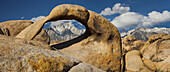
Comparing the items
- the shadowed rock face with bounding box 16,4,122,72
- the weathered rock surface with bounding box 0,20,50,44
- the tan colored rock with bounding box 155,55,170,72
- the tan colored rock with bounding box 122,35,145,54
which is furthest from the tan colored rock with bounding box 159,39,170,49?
the weathered rock surface with bounding box 0,20,50,44

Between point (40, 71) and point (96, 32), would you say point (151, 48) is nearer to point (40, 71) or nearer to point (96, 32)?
point (96, 32)

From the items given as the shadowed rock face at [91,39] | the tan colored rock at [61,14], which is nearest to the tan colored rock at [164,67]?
the shadowed rock face at [91,39]

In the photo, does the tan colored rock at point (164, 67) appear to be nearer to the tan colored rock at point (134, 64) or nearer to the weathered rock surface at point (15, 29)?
the tan colored rock at point (134, 64)

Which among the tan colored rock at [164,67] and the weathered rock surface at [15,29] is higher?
the weathered rock surface at [15,29]

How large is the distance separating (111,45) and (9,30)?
704 centimetres

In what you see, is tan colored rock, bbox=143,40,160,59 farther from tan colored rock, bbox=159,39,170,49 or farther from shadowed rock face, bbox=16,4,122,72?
shadowed rock face, bbox=16,4,122,72

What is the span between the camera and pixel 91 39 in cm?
820

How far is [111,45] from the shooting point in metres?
8.26

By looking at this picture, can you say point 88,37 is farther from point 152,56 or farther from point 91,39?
point 152,56

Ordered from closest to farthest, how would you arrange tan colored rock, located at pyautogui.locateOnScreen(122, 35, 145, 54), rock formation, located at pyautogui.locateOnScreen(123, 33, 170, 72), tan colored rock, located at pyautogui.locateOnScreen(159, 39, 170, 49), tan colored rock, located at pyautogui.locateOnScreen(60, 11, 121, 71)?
tan colored rock, located at pyautogui.locateOnScreen(60, 11, 121, 71) → rock formation, located at pyautogui.locateOnScreen(123, 33, 170, 72) → tan colored rock, located at pyautogui.locateOnScreen(159, 39, 170, 49) → tan colored rock, located at pyautogui.locateOnScreen(122, 35, 145, 54)

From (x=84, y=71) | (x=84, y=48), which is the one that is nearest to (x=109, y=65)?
(x=84, y=48)

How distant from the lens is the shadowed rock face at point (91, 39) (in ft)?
22.9

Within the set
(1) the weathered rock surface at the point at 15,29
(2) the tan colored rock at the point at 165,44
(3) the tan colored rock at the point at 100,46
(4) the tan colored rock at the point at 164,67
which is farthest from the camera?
(2) the tan colored rock at the point at 165,44

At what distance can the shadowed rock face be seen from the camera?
275 inches
